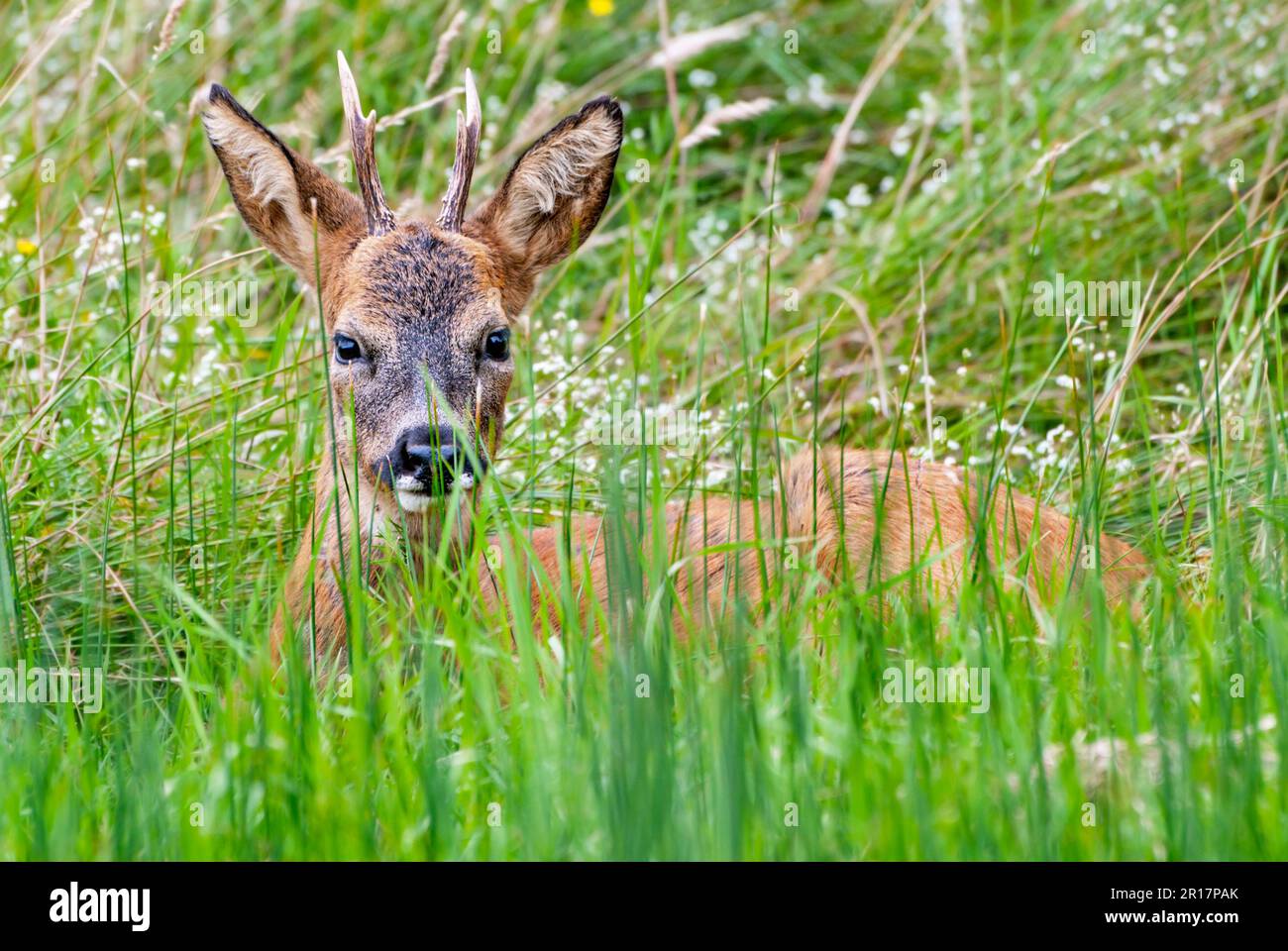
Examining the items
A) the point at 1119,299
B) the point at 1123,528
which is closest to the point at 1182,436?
the point at 1123,528

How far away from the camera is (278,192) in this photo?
464cm

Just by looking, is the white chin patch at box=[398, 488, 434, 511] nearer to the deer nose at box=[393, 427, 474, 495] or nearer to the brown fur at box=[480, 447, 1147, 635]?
the deer nose at box=[393, 427, 474, 495]

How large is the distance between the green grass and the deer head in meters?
0.17

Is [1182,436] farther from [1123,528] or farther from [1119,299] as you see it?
[1119,299]

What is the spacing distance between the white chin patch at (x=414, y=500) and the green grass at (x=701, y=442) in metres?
0.18

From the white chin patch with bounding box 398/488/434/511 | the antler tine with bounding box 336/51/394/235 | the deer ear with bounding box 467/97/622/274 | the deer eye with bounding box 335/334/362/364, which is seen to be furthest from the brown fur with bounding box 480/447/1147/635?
the antler tine with bounding box 336/51/394/235

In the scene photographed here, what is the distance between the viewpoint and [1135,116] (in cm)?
687

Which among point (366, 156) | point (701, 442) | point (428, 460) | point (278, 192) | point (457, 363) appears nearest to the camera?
point (428, 460)

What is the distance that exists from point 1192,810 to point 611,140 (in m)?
2.51

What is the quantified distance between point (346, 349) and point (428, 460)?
1.76 ft

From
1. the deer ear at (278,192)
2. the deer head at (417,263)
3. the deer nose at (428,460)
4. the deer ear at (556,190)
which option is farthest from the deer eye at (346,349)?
the deer ear at (556,190)

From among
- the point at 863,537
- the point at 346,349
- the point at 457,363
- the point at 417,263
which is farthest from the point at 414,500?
the point at 863,537

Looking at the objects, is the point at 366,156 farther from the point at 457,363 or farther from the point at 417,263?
the point at 457,363

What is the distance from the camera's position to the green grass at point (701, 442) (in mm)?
2986
